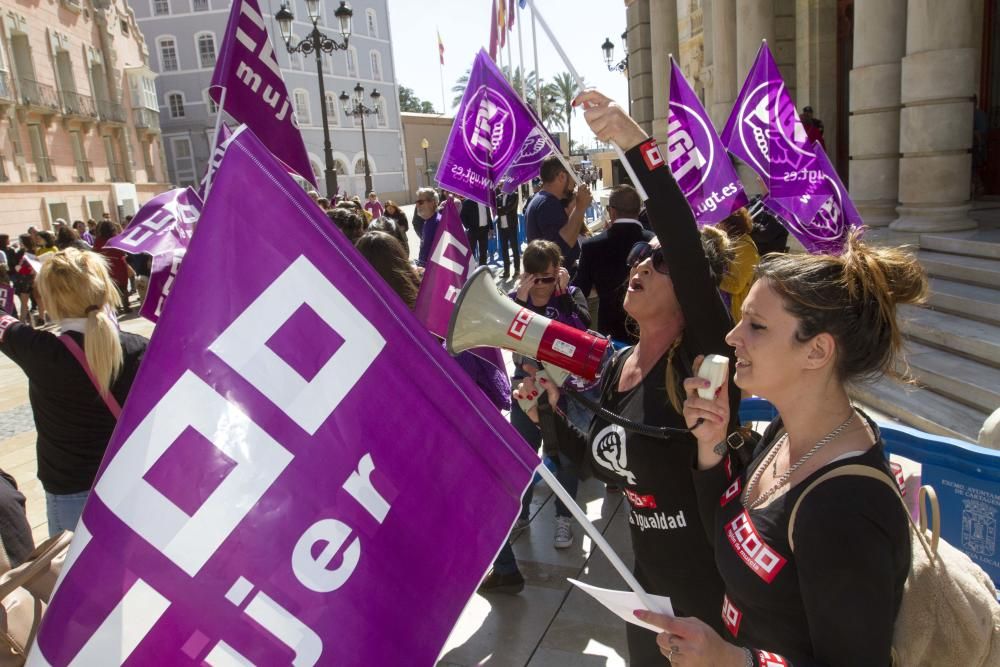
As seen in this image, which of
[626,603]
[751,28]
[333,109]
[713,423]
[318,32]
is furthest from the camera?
[333,109]

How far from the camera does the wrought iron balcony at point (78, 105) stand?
32094mm

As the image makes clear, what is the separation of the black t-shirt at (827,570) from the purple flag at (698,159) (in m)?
3.97

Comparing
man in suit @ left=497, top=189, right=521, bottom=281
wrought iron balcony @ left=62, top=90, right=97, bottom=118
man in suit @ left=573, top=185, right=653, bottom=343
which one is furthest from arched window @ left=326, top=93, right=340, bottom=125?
man in suit @ left=573, top=185, right=653, bottom=343

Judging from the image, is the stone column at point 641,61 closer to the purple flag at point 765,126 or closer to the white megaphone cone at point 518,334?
the purple flag at point 765,126

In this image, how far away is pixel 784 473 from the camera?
5.12 feet

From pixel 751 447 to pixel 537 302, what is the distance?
2.00 meters

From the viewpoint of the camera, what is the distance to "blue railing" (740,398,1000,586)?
2.62 m

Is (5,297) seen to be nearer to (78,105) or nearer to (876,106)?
(876,106)

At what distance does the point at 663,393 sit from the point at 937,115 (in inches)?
273

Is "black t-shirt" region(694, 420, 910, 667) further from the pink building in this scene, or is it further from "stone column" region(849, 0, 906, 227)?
the pink building

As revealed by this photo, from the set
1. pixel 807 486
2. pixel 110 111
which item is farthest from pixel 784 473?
pixel 110 111

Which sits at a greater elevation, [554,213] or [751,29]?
[751,29]

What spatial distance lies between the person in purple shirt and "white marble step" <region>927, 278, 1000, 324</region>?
117 inches

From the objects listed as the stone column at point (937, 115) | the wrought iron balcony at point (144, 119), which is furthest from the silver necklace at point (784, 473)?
the wrought iron balcony at point (144, 119)
